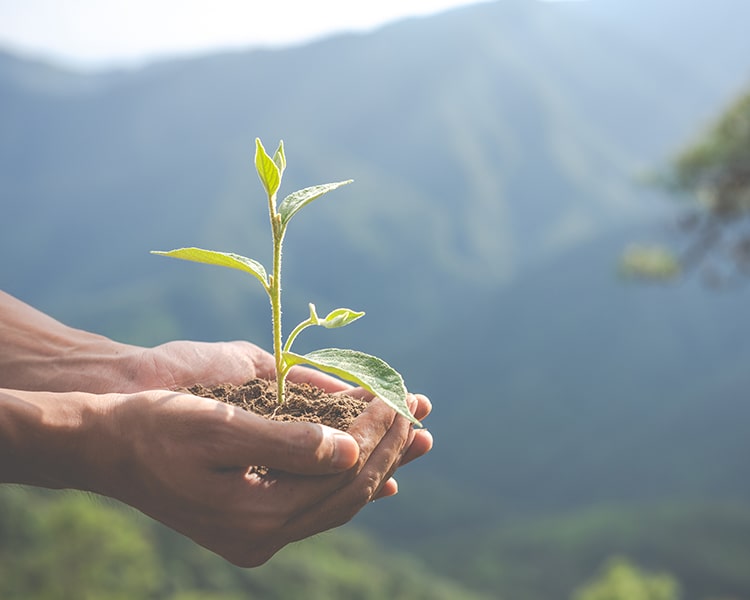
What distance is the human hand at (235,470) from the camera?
74.2 inches

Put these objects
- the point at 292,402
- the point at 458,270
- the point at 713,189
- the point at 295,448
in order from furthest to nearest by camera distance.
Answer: the point at 458,270, the point at 713,189, the point at 292,402, the point at 295,448

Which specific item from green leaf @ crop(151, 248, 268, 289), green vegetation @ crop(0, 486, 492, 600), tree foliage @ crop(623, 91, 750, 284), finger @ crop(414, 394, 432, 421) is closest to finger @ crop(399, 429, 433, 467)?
finger @ crop(414, 394, 432, 421)

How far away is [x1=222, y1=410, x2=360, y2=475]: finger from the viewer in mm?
1862

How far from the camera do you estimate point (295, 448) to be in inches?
73.3

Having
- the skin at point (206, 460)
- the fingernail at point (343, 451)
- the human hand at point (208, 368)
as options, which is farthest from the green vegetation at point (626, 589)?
the fingernail at point (343, 451)

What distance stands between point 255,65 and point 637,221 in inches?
4508

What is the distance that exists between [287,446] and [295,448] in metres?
0.02

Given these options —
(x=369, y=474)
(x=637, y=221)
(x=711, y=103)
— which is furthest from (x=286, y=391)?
(x=711, y=103)

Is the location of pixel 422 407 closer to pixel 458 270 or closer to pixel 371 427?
pixel 371 427

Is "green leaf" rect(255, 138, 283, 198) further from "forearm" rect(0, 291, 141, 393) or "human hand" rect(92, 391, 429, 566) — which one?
"forearm" rect(0, 291, 141, 393)

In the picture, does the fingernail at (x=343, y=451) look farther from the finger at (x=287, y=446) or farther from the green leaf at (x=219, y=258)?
the green leaf at (x=219, y=258)

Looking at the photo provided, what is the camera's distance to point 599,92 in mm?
185000

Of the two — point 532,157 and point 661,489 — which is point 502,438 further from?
point 532,157

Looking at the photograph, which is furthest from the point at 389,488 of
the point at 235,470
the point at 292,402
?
the point at 235,470
